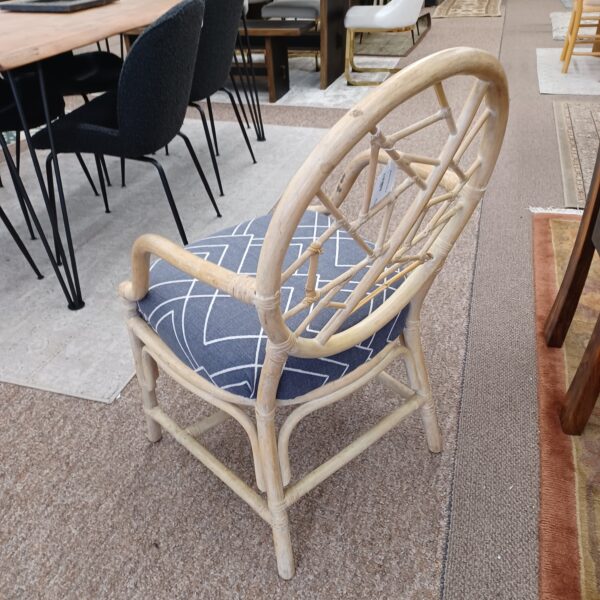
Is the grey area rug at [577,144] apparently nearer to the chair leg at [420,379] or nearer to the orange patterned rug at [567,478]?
the orange patterned rug at [567,478]

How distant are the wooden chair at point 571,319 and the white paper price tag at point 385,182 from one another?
0.69 meters

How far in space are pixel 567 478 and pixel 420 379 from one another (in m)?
0.36

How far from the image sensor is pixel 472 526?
3.27 ft

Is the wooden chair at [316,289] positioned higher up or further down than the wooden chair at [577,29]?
higher up

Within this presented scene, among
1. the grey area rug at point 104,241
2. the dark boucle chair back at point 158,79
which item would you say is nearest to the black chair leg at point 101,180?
the grey area rug at point 104,241

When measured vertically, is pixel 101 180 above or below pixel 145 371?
below

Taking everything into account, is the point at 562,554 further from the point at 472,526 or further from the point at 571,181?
the point at 571,181

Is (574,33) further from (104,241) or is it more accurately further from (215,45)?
(104,241)

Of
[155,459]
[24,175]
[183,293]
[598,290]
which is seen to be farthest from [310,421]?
[24,175]

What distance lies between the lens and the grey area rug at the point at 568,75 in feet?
10.7

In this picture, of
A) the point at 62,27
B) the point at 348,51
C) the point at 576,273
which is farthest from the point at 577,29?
the point at 62,27

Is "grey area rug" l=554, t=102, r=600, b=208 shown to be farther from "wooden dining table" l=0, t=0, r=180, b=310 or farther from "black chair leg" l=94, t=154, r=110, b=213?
"black chair leg" l=94, t=154, r=110, b=213

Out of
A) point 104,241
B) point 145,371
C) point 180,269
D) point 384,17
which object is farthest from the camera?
point 384,17

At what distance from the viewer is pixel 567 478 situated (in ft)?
3.47
